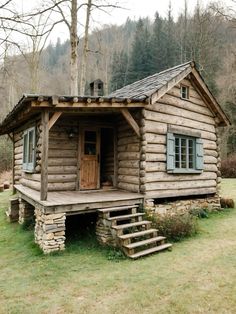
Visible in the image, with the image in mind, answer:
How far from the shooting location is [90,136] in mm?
10719

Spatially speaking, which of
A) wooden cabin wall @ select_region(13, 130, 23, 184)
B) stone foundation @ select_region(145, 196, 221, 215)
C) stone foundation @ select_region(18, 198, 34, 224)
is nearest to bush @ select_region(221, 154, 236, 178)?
stone foundation @ select_region(145, 196, 221, 215)

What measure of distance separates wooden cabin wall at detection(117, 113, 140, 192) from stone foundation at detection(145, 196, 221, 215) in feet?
2.52

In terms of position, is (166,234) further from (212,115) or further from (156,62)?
(156,62)

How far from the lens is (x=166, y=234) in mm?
8070

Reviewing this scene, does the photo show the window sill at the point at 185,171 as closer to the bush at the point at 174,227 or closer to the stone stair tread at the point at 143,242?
the bush at the point at 174,227

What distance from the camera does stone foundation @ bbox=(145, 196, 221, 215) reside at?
949cm

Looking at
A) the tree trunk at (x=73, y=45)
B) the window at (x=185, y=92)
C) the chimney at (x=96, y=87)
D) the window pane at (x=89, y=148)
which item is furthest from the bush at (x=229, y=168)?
the window pane at (x=89, y=148)

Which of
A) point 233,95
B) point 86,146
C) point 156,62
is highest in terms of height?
point 156,62

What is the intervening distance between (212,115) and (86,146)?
18.5 ft

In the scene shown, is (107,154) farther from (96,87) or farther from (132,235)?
(132,235)

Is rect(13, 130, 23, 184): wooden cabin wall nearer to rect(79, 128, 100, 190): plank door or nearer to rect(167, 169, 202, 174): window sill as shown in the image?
rect(79, 128, 100, 190): plank door

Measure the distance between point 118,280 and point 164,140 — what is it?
5.60 metres

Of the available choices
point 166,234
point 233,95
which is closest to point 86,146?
point 166,234

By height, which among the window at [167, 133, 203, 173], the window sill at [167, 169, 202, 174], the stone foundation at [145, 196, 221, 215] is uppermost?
the window at [167, 133, 203, 173]
